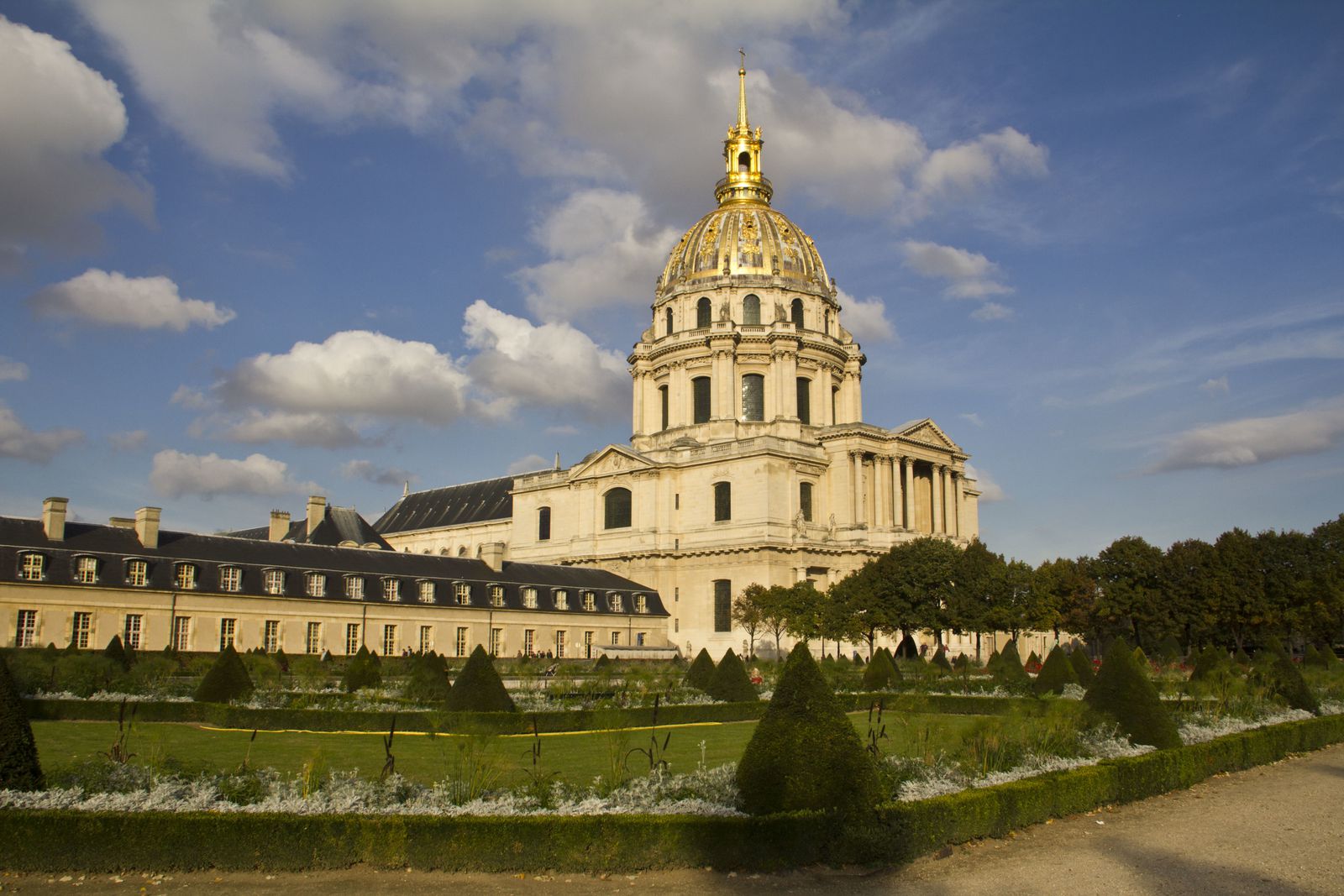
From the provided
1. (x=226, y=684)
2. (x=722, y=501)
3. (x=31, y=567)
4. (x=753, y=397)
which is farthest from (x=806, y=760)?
(x=753, y=397)

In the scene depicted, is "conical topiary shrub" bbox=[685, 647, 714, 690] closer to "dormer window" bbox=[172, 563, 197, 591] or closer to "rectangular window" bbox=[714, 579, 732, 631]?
"dormer window" bbox=[172, 563, 197, 591]

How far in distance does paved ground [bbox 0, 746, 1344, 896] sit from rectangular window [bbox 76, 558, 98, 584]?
113ft

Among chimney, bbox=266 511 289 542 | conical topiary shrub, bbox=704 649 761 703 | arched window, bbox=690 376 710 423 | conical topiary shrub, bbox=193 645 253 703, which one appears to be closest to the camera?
conical topiary shrub, bbox=193 645 253 703

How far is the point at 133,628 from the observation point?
43.0 metres

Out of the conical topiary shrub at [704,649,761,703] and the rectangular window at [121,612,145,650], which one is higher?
the rectangular window at [121,612,145,650]

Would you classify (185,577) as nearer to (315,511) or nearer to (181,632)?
(181,632)

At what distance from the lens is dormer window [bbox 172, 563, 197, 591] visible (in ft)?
145

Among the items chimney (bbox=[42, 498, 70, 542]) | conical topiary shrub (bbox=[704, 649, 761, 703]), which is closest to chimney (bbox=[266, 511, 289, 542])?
chimney (bbox=[42, 498, 70, 542])

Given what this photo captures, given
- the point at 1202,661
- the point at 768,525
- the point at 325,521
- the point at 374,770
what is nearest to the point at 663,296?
the point at 768,525

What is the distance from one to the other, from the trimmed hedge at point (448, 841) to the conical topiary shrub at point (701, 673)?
18.2 m

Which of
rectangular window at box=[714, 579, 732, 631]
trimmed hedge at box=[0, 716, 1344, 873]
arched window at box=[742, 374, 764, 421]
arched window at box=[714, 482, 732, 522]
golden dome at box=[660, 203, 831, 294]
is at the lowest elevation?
trimmed hedge at box=[0, 716, 1344, 873]

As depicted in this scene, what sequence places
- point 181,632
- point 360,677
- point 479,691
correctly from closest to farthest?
1. point 479,691
2. point 360,677
3. point 181,632

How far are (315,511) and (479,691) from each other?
43515mm

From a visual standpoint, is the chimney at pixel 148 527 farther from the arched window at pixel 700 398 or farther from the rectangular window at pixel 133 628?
the arched window at pixel 700 398
